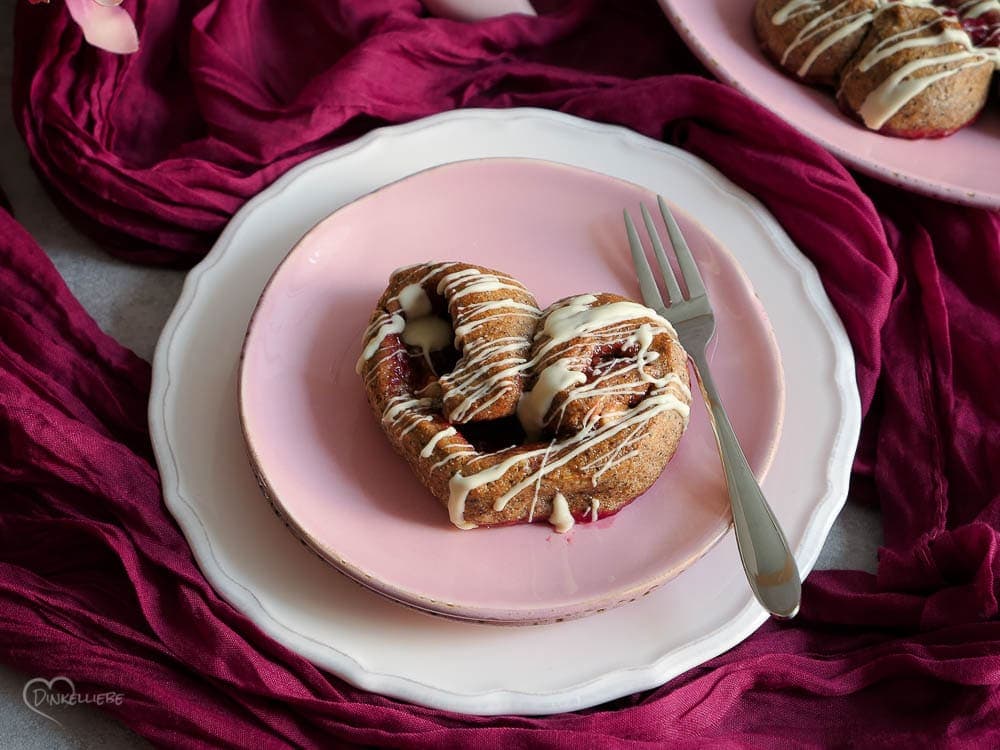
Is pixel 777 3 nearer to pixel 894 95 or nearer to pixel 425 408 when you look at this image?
pixel 894 95

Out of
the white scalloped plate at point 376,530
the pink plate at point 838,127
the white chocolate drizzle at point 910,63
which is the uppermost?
the white chocolate drizzle at point 910,63

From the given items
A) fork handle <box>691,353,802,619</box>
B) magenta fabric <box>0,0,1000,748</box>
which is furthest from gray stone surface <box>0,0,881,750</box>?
fork handle <box>691,353,802,619</box>

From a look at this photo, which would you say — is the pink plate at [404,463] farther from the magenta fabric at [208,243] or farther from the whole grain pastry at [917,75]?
the whole grain pastry at [917,75]

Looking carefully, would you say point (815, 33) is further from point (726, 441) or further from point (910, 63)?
point (726, 441)

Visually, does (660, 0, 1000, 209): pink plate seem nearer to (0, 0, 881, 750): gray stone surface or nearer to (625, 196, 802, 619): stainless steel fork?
(625, 196, 802, 619): stainless steel fork

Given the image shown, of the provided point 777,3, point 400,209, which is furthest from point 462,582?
point 777,3

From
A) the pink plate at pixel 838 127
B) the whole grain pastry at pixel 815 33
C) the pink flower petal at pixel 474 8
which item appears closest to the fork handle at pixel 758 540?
the pink plate at pixel 838 127

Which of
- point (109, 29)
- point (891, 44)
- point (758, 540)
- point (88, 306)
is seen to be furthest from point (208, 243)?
point (891, 44)
